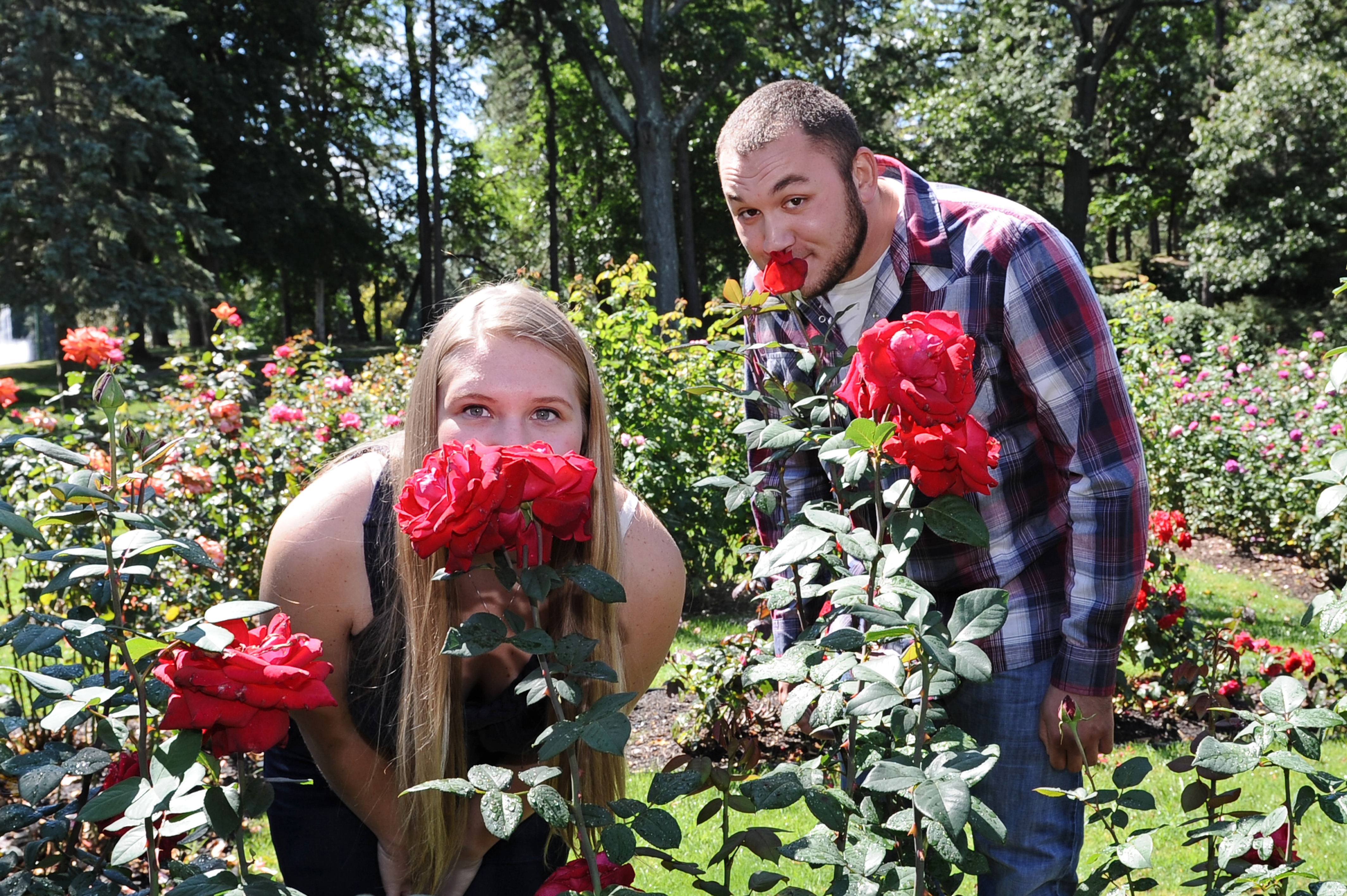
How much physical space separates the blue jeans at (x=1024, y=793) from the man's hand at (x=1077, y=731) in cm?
3

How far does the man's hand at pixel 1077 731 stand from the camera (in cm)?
Answer: 188

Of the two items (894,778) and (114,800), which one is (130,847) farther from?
(894,778)

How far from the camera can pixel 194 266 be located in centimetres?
1717

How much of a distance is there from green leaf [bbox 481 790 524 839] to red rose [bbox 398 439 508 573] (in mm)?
245

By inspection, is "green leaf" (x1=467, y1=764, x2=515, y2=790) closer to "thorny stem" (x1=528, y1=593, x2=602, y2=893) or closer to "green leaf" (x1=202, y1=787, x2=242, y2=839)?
"thorny stem" (x1=528, y1=593, x2=602, y2=893)

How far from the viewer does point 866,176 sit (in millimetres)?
2076

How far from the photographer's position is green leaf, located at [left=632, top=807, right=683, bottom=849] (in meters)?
1.13

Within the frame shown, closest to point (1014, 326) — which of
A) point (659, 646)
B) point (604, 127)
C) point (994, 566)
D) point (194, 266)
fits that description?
point (994, 566)

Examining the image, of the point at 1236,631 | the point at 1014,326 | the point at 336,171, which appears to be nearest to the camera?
the point at 1014,326

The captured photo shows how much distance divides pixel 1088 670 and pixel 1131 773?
0.56 m

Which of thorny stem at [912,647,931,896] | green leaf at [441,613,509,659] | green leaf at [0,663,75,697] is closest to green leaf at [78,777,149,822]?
green leaf at [0,663,75,697]

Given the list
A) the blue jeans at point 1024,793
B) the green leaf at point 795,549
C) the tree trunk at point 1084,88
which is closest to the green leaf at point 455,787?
the green leaf at point 795,549

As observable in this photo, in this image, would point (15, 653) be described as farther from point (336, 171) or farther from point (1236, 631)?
point (336, 171)

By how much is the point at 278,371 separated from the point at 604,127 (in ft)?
73.2
